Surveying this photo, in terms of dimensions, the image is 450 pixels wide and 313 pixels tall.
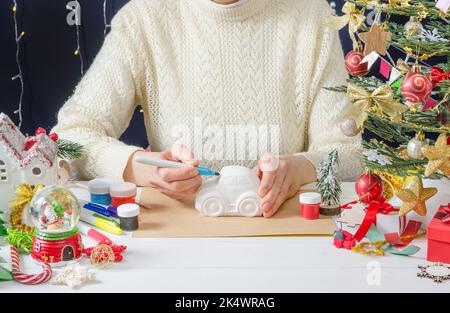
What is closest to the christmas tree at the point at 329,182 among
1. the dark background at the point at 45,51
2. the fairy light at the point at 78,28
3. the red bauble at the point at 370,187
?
the red bauble at the point at 370,187

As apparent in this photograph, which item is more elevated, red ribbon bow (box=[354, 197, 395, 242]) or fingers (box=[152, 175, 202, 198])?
red ribbon bow (box=[354, 197, 395, 242])

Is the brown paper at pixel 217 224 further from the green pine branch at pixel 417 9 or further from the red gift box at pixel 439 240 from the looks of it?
the green pine branch at pixel 417 9

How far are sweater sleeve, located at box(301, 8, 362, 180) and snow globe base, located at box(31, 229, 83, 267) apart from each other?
2.21 ft

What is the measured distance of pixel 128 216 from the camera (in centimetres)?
112

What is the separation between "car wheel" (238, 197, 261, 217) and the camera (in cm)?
119

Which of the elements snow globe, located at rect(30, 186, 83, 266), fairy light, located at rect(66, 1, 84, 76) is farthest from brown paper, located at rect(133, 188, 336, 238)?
fairy light, located at rect(66, 1, 84, 76)

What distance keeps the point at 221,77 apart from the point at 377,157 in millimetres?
709

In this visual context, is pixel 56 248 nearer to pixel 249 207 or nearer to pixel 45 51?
pixel 249 207

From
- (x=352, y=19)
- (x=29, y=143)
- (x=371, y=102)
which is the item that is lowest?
(x=29, y=143)

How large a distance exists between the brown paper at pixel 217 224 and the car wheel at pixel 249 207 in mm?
15

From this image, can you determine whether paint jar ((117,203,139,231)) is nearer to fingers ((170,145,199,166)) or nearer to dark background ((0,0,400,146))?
fingers ((170,145,199,166))

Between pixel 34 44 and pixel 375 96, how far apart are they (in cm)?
159

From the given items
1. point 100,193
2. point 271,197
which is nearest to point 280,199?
point 271,197
